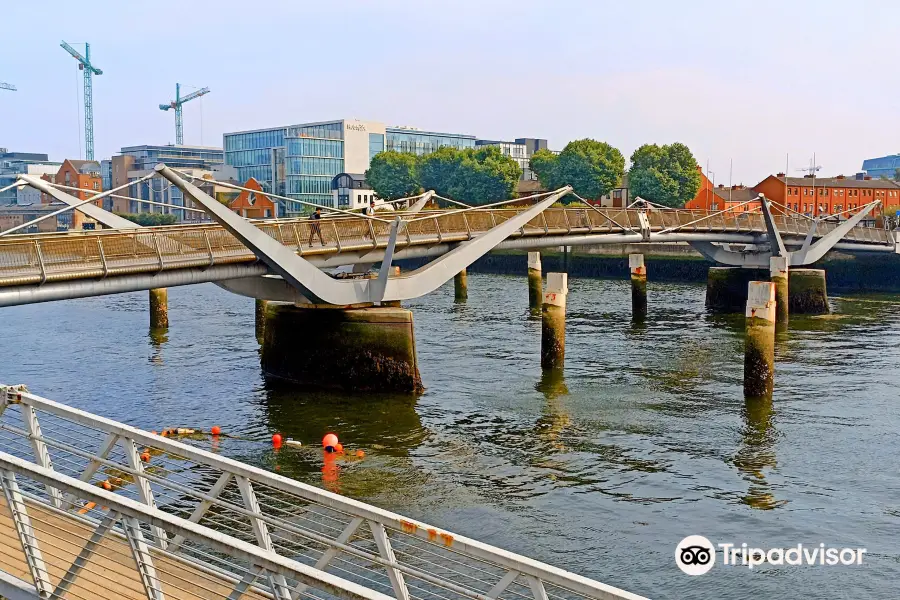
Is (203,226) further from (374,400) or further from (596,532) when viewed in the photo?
(596,532)

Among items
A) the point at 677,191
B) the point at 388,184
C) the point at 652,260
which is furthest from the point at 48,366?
the point at 388,184

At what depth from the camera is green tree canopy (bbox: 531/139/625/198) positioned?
110688 mm

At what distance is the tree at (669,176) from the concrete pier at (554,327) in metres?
72.4

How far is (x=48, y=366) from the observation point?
3647 centimetres

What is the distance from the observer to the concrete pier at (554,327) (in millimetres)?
35844

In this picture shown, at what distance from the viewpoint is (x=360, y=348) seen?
1225 inches

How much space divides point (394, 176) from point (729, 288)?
8003cm

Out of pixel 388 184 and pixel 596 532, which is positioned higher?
pixel 388 184

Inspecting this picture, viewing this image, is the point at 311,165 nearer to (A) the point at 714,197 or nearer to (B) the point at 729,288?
(A) the point at 714,197

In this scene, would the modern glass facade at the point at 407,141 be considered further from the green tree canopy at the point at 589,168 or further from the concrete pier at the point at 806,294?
the concrete pier at the point at 806,294

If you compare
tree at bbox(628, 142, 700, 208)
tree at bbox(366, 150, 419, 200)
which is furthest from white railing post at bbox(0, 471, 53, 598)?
tree at bbox(366, 150, 419, 200)

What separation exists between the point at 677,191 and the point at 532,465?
285 ft

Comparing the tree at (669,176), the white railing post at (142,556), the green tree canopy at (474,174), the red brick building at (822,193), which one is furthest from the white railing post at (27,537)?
the red brick building at (822,193)

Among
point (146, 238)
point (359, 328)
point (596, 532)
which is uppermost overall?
point (146, 238)
